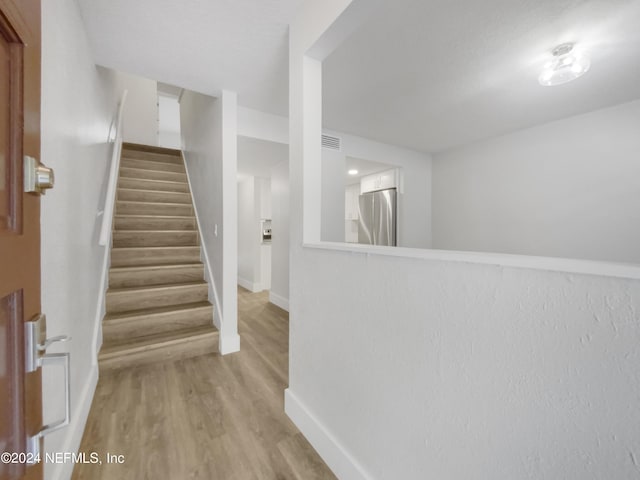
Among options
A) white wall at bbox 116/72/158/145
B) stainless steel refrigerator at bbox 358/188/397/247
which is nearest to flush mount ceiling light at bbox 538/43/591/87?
stainless steel refrigerator at bbox 358/188/397/247

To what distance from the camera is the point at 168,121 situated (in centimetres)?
585

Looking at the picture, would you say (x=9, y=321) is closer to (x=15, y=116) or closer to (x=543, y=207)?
(x=15, y=116)

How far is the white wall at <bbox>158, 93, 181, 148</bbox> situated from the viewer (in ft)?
17.3

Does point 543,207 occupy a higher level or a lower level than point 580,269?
higher

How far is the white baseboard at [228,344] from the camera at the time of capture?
2.41 metres

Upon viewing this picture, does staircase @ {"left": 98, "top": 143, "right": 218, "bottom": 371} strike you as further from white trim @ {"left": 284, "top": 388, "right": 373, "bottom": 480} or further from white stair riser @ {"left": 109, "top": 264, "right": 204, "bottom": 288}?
white trim @ {"left": 284, "top": 388, "right": 373, "bottom": 480}

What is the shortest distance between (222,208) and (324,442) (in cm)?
200

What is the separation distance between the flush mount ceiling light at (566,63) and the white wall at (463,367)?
163 cm

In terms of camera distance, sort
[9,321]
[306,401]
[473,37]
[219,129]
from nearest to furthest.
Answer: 1. [9,321]
2. [306,401]
3. [473,37]
4. [219,129]

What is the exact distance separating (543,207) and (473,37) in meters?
2.36

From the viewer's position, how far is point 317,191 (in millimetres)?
1537

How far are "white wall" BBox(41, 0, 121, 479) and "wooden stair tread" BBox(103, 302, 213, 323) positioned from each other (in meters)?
0.23

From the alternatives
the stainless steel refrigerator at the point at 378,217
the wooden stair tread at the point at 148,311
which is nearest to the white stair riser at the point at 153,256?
the wooden stair tread at the point at 148,311

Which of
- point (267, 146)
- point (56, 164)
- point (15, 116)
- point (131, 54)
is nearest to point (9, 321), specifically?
point (15, 116)
